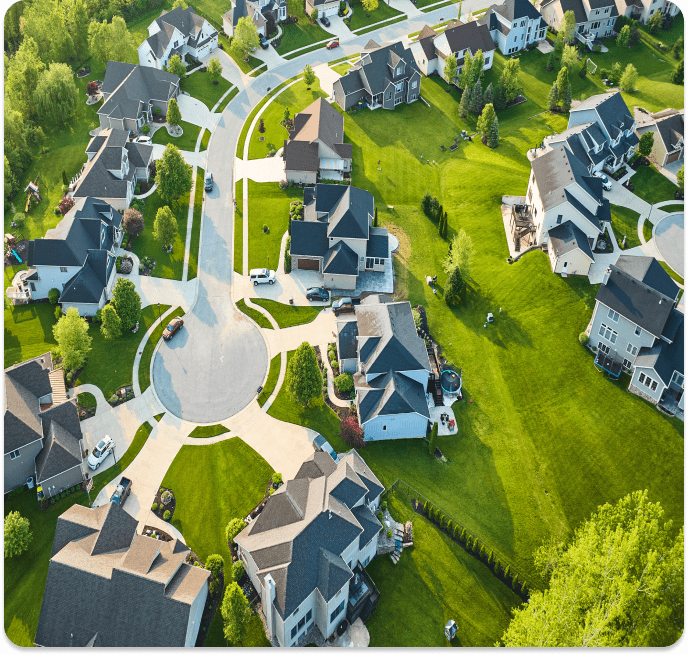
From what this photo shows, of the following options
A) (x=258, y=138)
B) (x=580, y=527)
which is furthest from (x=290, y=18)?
(x=580, y=527)

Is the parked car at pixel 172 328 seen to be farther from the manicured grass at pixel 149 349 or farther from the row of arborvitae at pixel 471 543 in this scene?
the row of arborvitae at pixel 471 543

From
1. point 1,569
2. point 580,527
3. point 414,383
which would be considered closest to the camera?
point 1,569

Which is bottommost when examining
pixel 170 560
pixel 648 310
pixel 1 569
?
pixel 1 569

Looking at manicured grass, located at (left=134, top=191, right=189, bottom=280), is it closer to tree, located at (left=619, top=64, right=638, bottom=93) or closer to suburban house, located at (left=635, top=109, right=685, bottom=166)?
suburban house, located at (left=635, top=109, right=685, bottom=166)

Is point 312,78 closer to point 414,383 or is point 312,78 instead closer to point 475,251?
point 475,251

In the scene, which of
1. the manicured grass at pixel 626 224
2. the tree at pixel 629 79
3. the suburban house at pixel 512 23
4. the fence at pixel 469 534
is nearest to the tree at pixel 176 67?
the suburban house at pixel 512 23

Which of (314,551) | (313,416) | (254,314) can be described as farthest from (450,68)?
(314,551)
